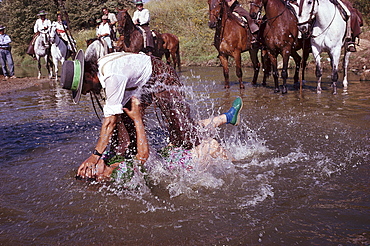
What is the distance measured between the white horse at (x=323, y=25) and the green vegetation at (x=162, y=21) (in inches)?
331

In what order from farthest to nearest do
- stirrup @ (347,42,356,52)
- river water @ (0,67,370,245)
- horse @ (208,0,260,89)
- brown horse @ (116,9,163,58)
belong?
brown horse @ (116,9,163,58)
horse @ (208,0,260,89)
stirrup @ (347,42,356,52)
river water @ (0,67,370,245)

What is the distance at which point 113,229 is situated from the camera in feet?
9.30

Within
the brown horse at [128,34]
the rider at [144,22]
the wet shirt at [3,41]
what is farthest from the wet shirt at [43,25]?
the brown horse at [128,34]

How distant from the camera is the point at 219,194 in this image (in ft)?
11.1

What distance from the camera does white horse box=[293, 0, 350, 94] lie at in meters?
8.16

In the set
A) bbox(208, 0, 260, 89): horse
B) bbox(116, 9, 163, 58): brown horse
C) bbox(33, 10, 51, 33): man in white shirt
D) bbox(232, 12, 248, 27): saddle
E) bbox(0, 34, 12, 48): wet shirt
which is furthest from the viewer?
bbox(0, 34, 12, 48): wet shirt

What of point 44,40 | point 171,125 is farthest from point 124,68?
point 44,40

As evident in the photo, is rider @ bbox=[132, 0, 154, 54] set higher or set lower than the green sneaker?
higher

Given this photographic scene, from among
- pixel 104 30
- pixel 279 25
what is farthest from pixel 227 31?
pixel 104 30

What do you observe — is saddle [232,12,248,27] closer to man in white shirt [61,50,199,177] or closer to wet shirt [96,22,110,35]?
wet shirt [96,22,110,35]

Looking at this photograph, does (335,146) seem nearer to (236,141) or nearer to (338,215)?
(236,141)

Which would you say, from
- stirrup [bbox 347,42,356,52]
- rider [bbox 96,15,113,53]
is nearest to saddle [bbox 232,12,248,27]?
stirrup [bbox 347,42,356,52]

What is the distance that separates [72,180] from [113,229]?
125 cm

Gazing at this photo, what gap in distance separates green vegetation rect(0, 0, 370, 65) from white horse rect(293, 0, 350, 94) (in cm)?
841
